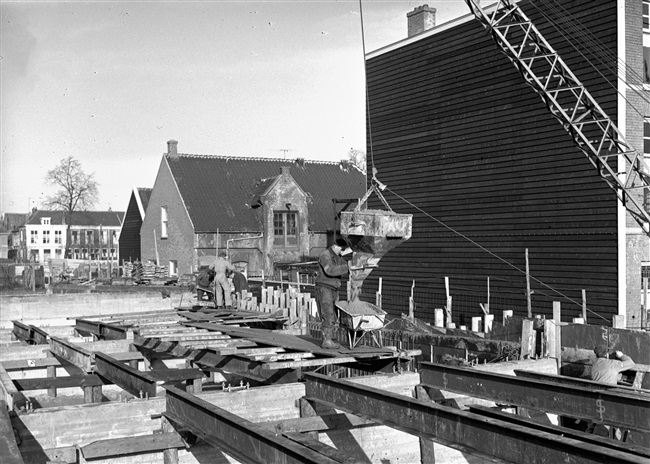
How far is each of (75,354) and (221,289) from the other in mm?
6902

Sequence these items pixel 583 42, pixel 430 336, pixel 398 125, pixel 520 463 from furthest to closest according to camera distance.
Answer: pixel 398 125 < pixel 583 42 < pixel 430 336 < pixel 520 463

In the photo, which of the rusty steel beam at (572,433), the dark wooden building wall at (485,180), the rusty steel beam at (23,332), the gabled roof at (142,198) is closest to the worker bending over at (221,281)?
the rusty steel beam at (23,332)

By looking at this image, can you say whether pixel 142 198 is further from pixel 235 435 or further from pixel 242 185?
pixel 235 435

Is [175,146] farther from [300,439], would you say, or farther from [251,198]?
[300,439]

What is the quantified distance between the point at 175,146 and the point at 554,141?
2606 cm

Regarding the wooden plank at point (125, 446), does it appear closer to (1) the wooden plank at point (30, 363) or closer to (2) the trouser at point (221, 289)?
(1) the wooden plank at point (30, 363)

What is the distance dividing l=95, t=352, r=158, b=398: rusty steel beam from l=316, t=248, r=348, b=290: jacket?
2.77 m

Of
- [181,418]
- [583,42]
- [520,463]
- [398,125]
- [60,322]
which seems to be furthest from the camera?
[398,125]

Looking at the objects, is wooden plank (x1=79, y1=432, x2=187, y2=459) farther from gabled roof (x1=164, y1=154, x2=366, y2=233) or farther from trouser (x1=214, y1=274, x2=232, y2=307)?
gabled roof (x1=164, y1=154, x2=366, y2=233)

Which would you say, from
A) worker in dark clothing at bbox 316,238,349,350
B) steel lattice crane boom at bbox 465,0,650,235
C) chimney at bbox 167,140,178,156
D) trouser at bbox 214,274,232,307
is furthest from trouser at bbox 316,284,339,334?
chimney at bbox 167,140,178,156

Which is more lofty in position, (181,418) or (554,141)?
(554,141)

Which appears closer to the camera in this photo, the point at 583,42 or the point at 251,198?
the point at 583,42

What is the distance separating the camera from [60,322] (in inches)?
970

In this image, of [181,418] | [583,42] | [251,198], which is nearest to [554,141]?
[583,42]
